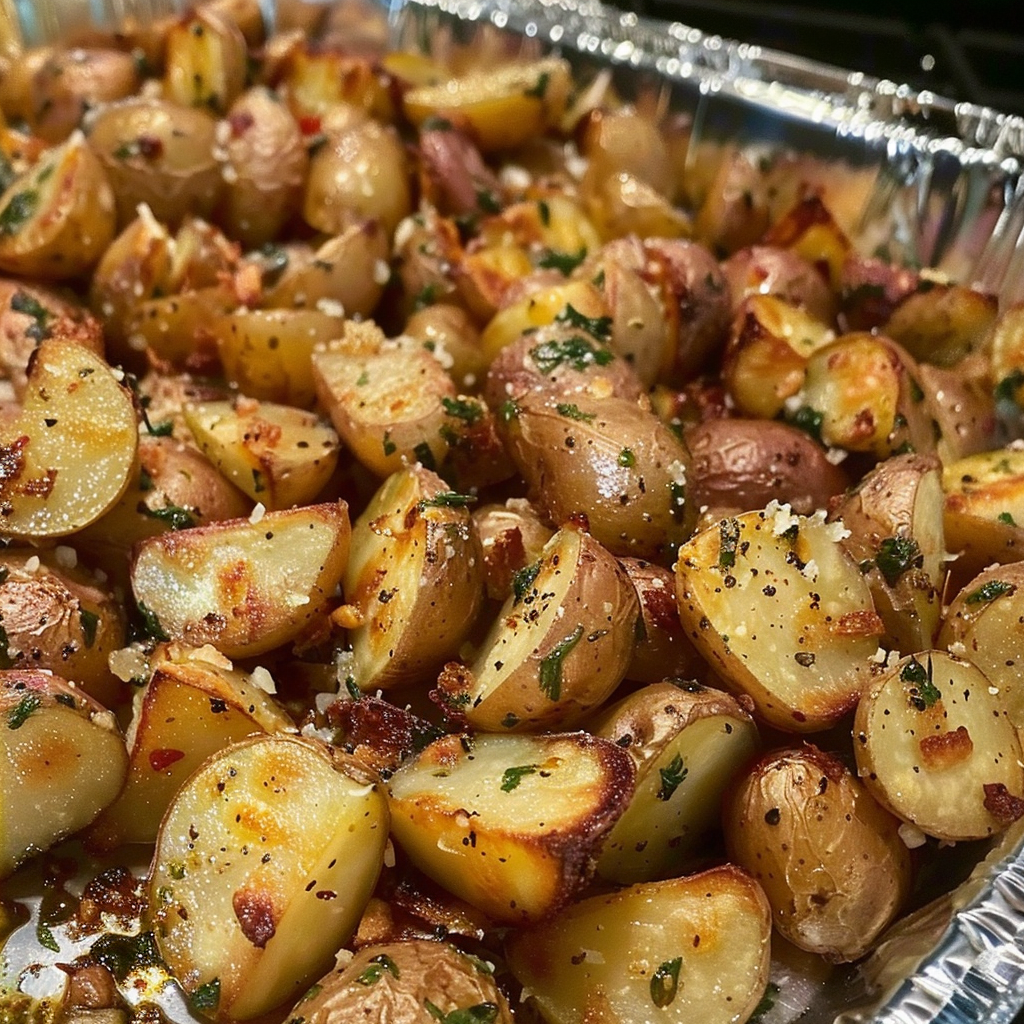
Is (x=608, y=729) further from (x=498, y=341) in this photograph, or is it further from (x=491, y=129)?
(x=491, y=129)

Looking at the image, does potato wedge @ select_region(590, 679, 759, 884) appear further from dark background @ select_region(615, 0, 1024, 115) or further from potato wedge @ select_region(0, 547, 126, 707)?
dark background @ select_region(615, 0, 1024, 115)

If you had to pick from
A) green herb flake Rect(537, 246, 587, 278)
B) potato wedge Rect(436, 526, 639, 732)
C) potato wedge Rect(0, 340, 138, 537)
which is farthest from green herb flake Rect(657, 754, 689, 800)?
green herb flake Rect(537, 246, 587, 278)

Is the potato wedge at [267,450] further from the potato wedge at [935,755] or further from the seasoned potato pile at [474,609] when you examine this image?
the potato wedge at [935,755]

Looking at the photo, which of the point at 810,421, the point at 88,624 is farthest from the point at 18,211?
the point at 810,421

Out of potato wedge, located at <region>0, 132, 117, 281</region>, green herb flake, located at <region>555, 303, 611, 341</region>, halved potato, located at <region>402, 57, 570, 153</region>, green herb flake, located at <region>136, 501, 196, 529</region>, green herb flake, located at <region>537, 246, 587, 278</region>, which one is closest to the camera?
green herb flake, located at <region>136, 501, 196, 529</region>

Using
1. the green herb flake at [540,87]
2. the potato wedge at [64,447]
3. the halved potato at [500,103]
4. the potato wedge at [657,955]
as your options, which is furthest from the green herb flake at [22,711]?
the green herb flake at [540,87]

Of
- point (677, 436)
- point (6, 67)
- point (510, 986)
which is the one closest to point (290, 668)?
point (510, 986)
